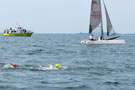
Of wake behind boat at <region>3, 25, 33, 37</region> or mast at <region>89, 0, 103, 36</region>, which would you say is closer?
mast at <region>89, 0, 103, 36</region>

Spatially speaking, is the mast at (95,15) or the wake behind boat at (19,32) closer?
the mast at (95,15)

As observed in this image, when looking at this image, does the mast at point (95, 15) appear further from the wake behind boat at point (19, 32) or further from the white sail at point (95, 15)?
the wake behind boat at point (19, 32)

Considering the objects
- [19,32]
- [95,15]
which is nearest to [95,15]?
[95,15]

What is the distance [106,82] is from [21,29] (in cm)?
13579

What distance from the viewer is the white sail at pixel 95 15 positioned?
65.6m

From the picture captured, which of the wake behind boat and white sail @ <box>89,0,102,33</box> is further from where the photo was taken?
the wake behind boat

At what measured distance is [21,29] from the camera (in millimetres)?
152375

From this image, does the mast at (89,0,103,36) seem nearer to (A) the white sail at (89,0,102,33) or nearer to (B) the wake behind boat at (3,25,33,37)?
(A) the white sail at (89,0,102,33)

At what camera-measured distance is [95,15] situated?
65.9 m

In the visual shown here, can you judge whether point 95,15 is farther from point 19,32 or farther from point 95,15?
point 19,32

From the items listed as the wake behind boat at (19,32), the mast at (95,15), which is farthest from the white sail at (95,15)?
the wake behind boat at (19,32)

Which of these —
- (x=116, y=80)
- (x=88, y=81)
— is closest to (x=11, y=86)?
(x=88, y=81)

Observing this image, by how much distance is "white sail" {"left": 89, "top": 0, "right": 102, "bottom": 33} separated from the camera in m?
65.6

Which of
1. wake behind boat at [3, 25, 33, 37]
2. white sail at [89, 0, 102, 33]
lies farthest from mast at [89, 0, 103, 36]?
wake behind boat at [3, 25, 33, 37]
